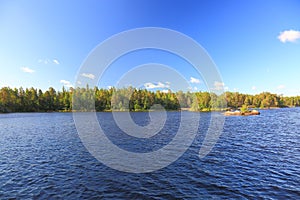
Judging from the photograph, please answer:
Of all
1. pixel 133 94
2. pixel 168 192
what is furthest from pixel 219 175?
pixel 133 94

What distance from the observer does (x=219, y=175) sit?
17.4 meters

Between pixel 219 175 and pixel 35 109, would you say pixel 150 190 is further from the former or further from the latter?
pixel 35 109

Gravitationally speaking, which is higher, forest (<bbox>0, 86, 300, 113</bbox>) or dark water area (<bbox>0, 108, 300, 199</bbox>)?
forest (<bbox>0, 86, 300, 113</bbox>)

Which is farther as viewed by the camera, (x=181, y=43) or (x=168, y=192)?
(x=181, y=43)

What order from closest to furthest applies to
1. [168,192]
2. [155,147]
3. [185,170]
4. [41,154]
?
[168,192], [185,170], [41,154], [155,147]

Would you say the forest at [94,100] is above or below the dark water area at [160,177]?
above

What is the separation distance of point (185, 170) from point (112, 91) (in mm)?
169678

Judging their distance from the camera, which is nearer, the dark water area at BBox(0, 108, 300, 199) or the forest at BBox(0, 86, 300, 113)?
the dark water area at BBox(0, 108, 300, 199)

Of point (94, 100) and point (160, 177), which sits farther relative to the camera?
point (94, 100)

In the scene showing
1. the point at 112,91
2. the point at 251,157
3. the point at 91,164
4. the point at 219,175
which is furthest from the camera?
the point at 112,91

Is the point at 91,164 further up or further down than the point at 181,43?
further down

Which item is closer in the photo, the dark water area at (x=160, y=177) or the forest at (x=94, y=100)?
the dark water area at (x=160, y=177)

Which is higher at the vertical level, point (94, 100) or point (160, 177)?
point (94, 100)

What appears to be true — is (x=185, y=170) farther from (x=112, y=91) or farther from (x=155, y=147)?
(x=112, y=91)
